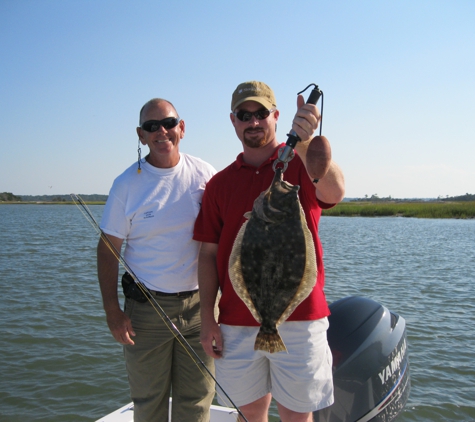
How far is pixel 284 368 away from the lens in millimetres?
2734

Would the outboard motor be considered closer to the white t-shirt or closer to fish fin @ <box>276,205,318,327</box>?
fish fin @ <box>276,205,318,327</box>

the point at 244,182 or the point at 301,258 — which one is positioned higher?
the point at 244,182

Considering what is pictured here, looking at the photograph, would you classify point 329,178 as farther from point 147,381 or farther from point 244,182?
point 147,381

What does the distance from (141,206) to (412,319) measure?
26.6 ft

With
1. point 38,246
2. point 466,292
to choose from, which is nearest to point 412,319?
point 466,292

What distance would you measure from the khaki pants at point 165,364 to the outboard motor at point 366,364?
1045 millimetres

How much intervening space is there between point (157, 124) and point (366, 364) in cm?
264

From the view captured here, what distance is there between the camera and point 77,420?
574 cm

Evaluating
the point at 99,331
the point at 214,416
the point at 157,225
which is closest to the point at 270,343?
the point at 157,225

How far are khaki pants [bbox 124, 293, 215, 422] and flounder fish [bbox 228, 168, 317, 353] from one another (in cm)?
105

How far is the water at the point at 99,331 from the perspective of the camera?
242 inches

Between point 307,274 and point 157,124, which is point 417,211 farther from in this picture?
point 307,274

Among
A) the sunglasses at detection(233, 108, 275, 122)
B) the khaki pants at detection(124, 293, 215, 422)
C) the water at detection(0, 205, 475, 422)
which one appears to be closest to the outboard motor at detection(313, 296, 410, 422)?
the khaki pants at detection(124, 293, 215, 422)

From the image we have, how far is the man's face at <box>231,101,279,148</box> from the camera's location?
286cm
